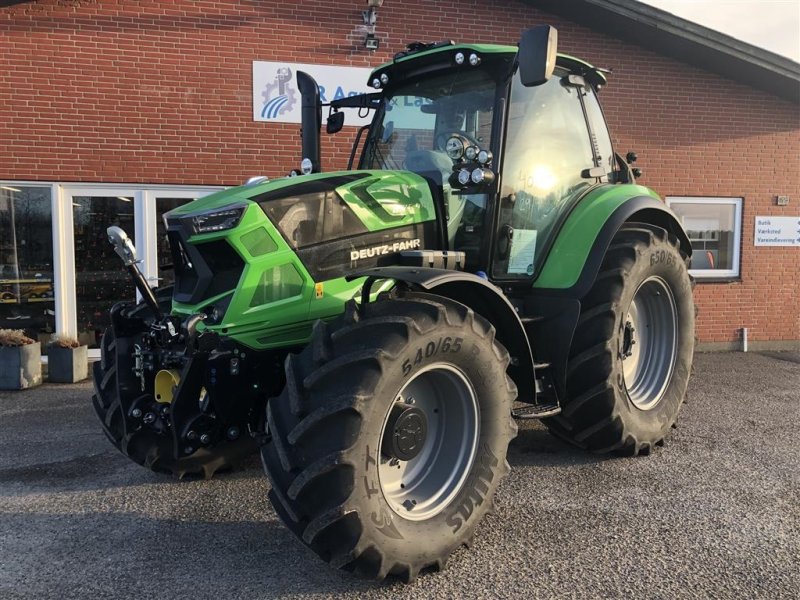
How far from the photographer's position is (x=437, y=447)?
323cm

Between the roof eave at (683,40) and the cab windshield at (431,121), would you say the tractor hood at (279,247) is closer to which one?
the cab windshield at (431,121)

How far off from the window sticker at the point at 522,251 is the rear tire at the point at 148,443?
2120 millimetres

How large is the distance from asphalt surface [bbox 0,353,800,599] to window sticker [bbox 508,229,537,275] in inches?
52.5

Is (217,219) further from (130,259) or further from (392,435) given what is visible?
(392,435)

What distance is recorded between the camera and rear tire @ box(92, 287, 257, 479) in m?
3.81

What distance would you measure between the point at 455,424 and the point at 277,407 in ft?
3.15

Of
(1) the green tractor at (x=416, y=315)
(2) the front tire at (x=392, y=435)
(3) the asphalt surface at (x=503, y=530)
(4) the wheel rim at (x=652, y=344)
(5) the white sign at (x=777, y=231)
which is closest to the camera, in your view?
(2) the front tire at (x=392, y=435)

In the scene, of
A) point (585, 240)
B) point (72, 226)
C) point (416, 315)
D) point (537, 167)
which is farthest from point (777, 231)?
point (72, 226)

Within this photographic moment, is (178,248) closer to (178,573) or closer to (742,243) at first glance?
(178,573)

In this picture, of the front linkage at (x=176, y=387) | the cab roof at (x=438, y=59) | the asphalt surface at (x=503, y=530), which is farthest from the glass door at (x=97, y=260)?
Answer: the cab roof at (x=438, y=59)

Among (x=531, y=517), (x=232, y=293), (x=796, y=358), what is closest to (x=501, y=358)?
(x=531, y=517)

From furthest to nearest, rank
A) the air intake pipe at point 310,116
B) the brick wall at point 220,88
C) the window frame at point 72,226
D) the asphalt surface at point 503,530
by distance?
1. the window frame at point 72,226
2. the brick wall at point 220,88
3. the air intake pipe at point 310,116
4. the asphalt surface at point 503,530

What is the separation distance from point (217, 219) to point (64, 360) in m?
4.93

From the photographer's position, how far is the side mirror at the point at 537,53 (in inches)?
128
